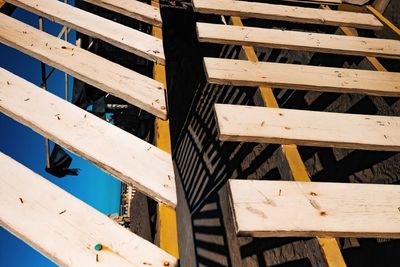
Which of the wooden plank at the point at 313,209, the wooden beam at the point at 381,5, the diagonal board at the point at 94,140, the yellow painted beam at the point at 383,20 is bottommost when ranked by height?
the wooden plank at the point at 313,209

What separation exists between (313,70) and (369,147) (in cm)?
62

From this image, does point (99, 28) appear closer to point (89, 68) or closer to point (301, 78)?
point (89, 68)

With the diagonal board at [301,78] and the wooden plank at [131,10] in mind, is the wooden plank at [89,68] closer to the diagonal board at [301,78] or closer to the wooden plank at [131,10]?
the diagonal board at [301,78]

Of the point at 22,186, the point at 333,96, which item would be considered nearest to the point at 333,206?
the point at 22,186

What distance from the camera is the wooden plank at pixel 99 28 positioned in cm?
174

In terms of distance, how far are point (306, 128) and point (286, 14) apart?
1.39 m

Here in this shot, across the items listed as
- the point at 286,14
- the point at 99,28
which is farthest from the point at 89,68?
the point at 286,14

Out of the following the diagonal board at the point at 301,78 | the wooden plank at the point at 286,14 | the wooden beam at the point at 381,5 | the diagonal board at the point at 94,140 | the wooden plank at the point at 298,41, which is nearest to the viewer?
the diagonal board at the point at 94,140

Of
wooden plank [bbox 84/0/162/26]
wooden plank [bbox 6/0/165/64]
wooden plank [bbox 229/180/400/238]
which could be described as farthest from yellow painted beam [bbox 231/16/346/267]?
wooden plank [bbox 84/0/162/26]

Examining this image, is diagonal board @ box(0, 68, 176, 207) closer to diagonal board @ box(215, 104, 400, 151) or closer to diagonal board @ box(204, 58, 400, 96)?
diagonal board @ box(215, 104, 400, 151)

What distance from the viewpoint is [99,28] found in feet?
5.93

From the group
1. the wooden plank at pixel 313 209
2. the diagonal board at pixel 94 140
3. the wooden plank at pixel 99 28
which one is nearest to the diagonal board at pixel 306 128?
the wooden plank at pixel 313 209

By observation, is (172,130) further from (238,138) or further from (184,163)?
(238,138)

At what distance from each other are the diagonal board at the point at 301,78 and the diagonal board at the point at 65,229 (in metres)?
0.94
